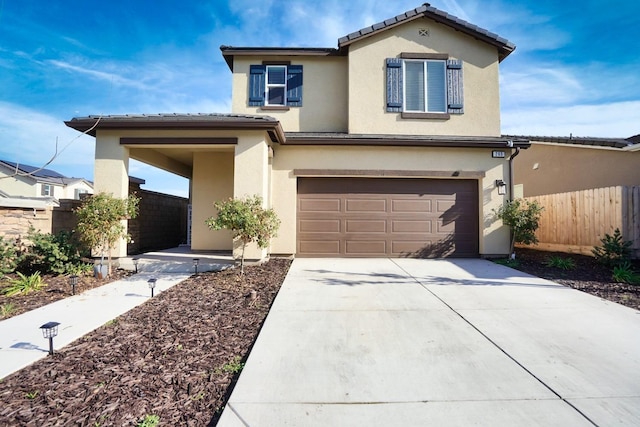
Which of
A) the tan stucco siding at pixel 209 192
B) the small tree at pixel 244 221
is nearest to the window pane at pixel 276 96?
the tan stucco siding at pixel 209 192

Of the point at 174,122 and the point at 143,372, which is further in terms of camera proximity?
the point at 174,122

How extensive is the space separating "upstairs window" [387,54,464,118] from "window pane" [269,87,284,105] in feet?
11.1

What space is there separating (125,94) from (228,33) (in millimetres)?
4342

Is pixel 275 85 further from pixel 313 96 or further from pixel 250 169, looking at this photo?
pixel 250 169

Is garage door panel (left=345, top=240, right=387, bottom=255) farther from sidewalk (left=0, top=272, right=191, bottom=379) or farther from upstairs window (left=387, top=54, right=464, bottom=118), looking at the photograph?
sidewalk (left=0, top=272, right=191, bottom=379)

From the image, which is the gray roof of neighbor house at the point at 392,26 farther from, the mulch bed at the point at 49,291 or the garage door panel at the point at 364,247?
the mulch bed at the point at 49,291

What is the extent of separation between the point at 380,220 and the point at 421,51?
17.9ft

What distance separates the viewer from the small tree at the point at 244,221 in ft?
19.7

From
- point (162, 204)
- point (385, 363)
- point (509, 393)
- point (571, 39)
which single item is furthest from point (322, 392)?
point (571, 39)

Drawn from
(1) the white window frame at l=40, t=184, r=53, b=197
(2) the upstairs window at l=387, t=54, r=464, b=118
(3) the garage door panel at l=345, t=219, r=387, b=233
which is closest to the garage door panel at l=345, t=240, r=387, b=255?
(3) the garage door panel at l=345, t=219, r=387, b=233

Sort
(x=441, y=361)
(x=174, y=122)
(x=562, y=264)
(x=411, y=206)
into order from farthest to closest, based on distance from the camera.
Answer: (x=411, y=206) < (x=562, y=264) < (x=174, y=122) < (x=441, y=361)

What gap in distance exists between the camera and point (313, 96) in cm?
972

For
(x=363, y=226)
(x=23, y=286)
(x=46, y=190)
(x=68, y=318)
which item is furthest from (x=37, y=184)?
(x=363, y=226)

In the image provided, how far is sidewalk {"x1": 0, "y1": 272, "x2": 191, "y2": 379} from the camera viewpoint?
3.05 meters
